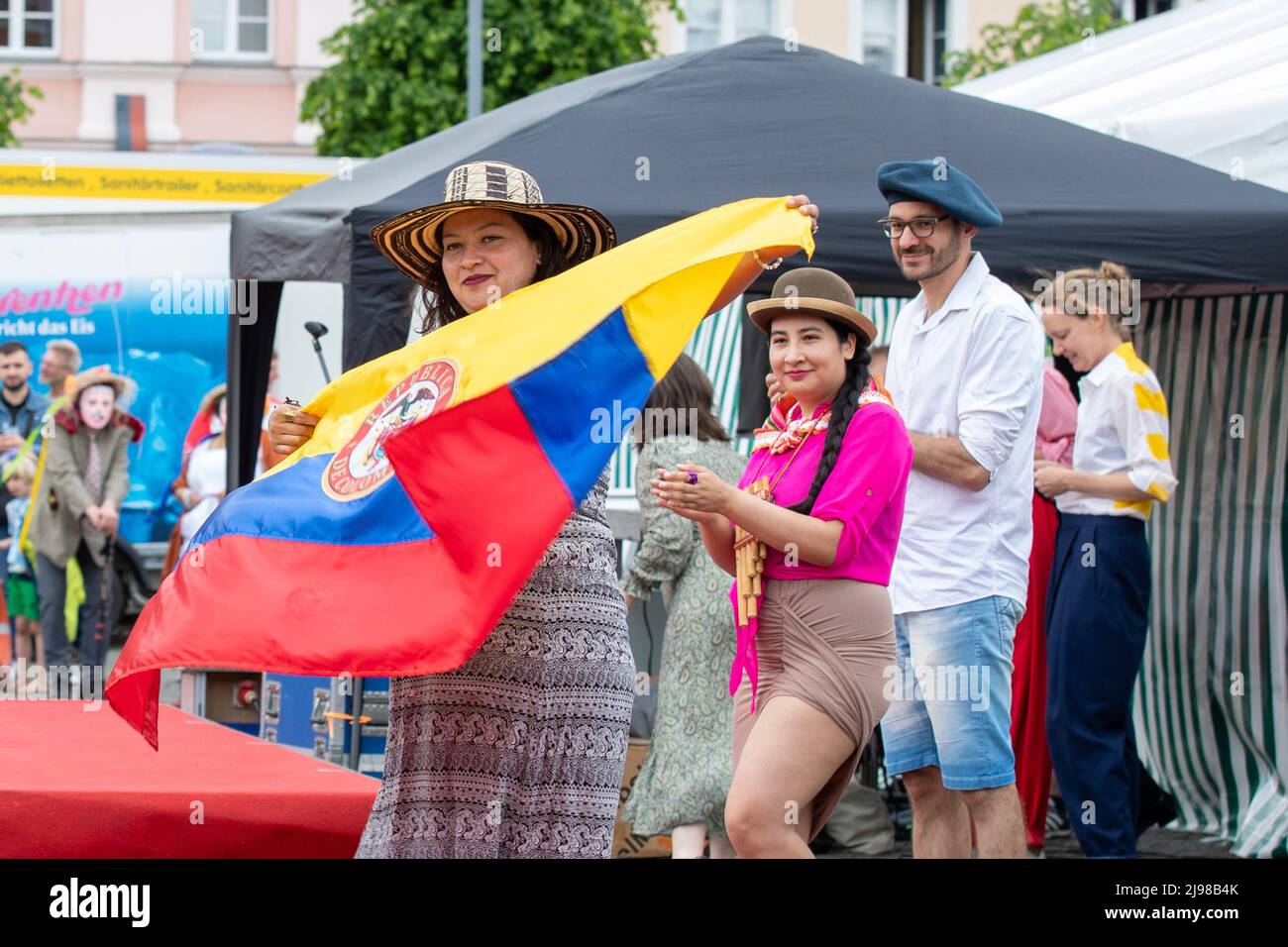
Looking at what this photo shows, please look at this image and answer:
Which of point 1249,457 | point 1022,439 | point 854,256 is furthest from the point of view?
point 1249,457

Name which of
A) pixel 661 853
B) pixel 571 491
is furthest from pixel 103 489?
pixel 571 491

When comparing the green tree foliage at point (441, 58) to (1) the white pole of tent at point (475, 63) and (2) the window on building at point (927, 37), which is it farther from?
(2) the window on building at point (927, 37)

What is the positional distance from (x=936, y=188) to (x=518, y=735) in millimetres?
2056

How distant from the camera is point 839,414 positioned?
14.0 feet

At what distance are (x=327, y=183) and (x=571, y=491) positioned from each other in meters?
3.89

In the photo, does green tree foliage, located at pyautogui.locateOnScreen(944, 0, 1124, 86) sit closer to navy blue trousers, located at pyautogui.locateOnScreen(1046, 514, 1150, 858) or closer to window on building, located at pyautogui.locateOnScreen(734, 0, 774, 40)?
window on building, located at pyautogui.locateOnScreen(734, 0, 774, 40)

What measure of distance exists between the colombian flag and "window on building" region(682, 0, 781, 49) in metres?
23.3

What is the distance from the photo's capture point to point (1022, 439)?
4.95 m

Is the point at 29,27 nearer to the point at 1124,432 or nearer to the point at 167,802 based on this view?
the point at 1124,432

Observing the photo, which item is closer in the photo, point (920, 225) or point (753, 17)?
point (920, 225)

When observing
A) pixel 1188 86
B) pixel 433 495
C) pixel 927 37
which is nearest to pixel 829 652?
pixel 433 495

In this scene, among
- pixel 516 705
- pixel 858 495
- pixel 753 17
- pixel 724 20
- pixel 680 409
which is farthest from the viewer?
pixel 753 17

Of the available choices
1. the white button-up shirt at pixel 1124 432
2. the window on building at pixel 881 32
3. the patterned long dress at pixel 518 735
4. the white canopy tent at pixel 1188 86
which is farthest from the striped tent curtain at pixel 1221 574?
the window on building at pixel 881 32
